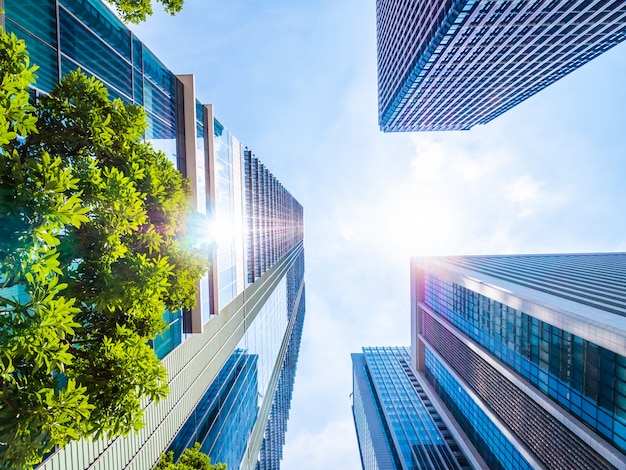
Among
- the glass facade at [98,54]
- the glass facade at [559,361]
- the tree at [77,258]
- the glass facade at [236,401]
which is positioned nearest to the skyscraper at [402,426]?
the glass facade at [559,361]

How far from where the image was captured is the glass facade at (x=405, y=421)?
7112 centimetres

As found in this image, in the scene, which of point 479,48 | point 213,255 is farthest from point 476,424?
point 479,48

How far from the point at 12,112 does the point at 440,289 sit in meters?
71.0

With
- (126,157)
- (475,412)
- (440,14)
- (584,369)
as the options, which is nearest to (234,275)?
(126,157)

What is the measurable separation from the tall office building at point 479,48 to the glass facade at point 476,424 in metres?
63.0

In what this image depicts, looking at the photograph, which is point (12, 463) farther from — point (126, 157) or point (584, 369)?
point (584, 369)

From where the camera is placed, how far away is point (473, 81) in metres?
72.2

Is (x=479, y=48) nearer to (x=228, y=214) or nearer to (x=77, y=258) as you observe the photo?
(x=228, y=214)

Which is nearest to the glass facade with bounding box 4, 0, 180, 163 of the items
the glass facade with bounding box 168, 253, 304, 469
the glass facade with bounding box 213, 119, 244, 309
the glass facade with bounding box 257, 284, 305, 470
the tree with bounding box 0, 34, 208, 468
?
the tree with bounding box 0, 34, 208, 468

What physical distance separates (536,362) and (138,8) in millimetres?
48552

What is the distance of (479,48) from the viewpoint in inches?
2328

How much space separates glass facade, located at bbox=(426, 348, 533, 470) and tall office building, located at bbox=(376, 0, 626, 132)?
63.0 meters

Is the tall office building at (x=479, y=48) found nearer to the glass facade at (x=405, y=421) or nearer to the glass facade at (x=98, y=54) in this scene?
the glass facade at (x=98, y=54)

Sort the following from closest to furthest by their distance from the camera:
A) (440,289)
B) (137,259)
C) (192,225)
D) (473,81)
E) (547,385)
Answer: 1. (137,259)
2. (192,225)
3. (547,385)
4. (440,289)
5. (473,81)
